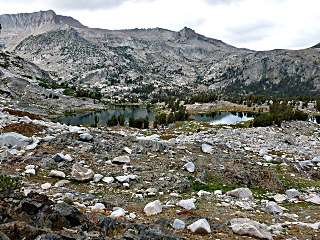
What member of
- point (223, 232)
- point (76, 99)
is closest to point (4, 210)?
point (223, 232)

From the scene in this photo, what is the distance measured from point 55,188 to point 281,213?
35.7ft

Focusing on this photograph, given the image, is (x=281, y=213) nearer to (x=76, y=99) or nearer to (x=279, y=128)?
(x=279, y=128)

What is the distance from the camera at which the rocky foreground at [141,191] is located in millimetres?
8406

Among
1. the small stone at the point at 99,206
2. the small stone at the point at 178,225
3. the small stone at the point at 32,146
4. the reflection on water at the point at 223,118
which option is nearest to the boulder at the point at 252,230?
the small stone at the point at 178,225

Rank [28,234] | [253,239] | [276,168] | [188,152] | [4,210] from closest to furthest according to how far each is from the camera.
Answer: [28,234] → [4,210] → [253,239] → [188,152] → [276,168]

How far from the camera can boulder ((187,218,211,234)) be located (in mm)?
9641

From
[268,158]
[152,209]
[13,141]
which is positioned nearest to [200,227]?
[152,209]

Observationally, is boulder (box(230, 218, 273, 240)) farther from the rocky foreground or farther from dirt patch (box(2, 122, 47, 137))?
dirt patch (box(2, 122, 47, 137))

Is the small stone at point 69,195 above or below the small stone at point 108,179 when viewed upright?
above

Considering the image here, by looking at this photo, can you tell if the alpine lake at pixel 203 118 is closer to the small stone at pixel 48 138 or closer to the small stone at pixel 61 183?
the small stone at pixel 48 138

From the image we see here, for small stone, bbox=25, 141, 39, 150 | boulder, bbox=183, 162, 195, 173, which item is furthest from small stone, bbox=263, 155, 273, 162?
small stone, bbox=25, 141, 39, 150

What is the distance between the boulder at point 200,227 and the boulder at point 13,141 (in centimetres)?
1328

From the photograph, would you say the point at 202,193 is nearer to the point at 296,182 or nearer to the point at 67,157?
the point at 67,157

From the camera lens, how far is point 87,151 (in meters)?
18.5
